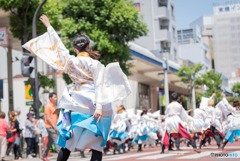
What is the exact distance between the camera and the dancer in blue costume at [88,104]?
172 inches

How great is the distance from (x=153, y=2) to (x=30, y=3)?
1457 inches

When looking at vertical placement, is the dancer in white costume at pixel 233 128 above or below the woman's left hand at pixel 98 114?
below

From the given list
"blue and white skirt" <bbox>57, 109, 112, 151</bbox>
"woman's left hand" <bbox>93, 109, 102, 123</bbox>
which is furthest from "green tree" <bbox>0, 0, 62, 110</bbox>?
"woman's left hand" <bbox>93, 109, 102, 123</bbox>

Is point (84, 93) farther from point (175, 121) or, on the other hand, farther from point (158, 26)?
point (158, 26)

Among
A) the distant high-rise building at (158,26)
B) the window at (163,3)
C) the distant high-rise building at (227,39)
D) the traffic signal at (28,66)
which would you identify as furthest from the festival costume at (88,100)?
the distant high-rise building at (227,39)

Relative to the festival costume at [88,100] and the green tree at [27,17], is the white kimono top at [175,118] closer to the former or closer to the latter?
the green tree at [27,17]

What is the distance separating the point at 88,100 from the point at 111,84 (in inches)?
11.8

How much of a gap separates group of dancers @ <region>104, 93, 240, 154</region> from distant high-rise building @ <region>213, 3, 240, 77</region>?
96.4 m

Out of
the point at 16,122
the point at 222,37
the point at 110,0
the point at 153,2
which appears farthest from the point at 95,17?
the point at 222,37

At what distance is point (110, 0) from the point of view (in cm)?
1991

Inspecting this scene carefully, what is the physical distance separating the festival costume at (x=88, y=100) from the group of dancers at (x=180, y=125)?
21.0 feet

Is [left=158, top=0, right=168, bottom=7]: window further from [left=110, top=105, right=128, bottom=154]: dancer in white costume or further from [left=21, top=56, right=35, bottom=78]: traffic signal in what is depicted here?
[left=21, top=56, right=35, bottom=78]: traffic signal

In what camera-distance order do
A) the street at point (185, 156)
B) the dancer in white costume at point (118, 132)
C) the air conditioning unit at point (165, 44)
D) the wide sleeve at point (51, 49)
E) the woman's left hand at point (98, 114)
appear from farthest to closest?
the air conditioning unit at point (165, 44) < the dancer in white costume at point (118, 132) < the street at point (185, 156) < the wide sleeve at point (51, 49) < the woman's left hand at point (98, 114)

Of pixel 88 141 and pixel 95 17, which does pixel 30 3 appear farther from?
pixel 88 141
